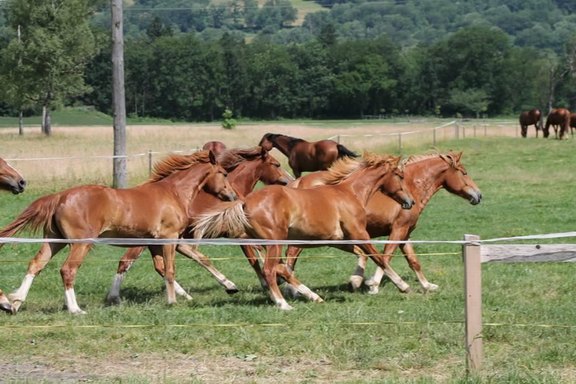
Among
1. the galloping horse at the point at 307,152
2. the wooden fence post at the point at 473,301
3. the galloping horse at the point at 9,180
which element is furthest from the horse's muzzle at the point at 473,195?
the galloping horse at the point at 307,152

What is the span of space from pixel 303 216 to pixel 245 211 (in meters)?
0.68

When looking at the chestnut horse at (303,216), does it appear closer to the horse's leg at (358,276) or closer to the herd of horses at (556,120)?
the horse's leg at (358,276)

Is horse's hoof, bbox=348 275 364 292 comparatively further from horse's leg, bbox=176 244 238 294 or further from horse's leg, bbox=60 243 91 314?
horse's leg, bbox=60 243 91 314

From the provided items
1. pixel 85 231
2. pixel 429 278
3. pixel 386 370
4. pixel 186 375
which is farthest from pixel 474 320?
pixel 429 278

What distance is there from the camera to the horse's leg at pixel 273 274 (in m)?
10.5

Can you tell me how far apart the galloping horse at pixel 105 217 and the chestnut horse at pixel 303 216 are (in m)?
0.59

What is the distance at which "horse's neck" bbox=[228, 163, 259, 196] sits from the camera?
42.8 feet

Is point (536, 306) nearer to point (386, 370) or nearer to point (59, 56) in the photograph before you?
point (386, 370)

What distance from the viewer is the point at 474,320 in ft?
24.5

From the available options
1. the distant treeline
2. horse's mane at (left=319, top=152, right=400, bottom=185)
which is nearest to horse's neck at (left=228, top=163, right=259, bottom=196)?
horse's mane at (left=319, top=152, right=400, bottom=185)

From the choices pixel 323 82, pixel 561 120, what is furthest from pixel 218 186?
pixel 323 82

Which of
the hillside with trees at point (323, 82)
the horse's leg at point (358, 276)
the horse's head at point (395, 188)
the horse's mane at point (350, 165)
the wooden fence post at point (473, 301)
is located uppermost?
the hillside with trees at point (323, 82)

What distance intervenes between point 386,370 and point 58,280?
616 centimetres

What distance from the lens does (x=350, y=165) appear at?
1237 cm
